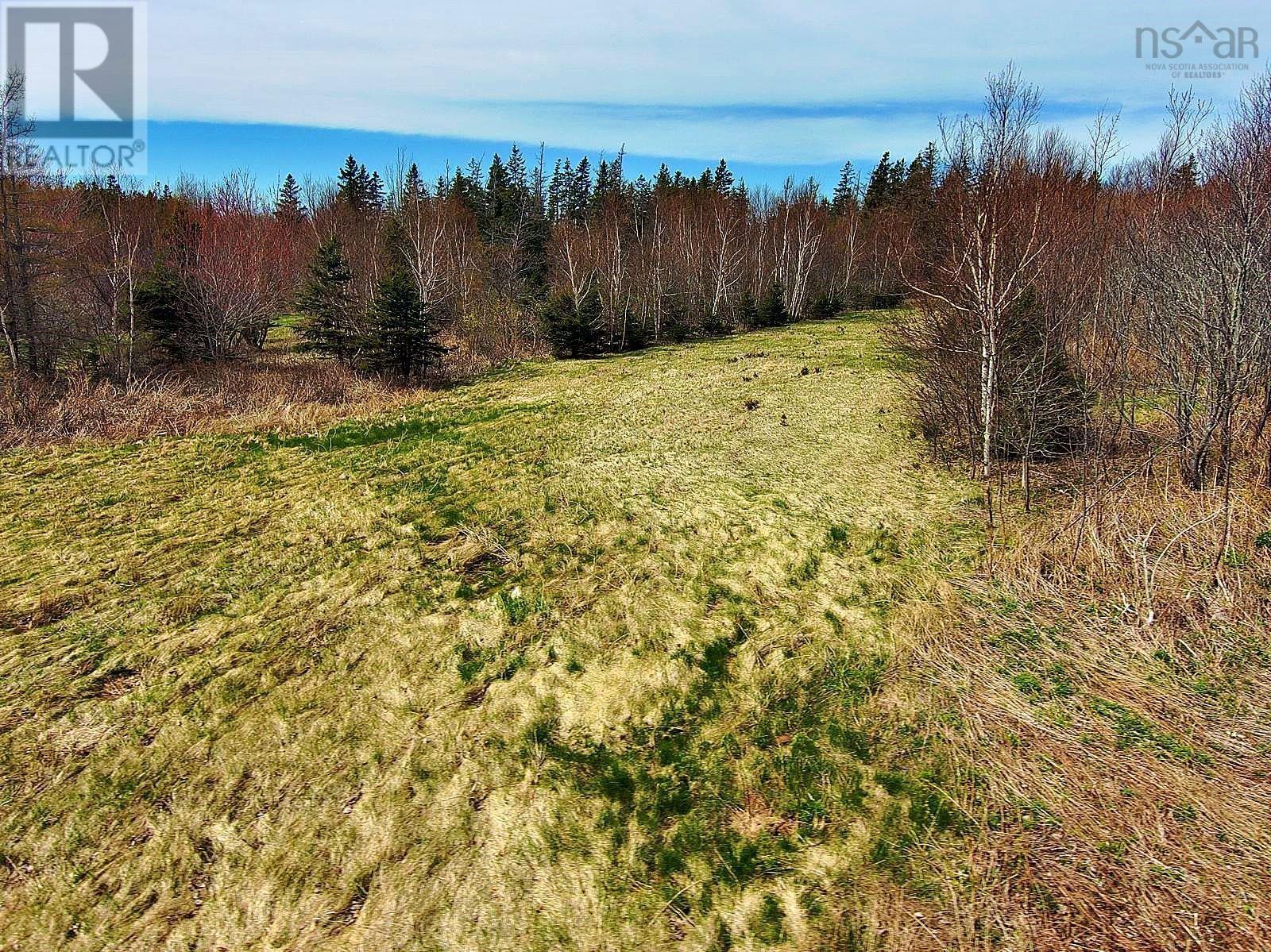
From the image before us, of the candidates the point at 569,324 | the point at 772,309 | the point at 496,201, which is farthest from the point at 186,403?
the point at 496,201

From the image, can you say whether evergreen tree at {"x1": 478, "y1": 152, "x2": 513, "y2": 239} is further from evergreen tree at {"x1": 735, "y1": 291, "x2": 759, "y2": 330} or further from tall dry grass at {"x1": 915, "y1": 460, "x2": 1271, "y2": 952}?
tall dry grass at {"x1": 915, "y1": 460, "x2": 1271, "y2": 952}

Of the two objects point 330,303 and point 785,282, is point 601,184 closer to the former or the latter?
point 785,282

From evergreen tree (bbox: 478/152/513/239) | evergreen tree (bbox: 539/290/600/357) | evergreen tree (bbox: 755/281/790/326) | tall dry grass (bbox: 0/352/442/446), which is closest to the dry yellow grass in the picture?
tall dry grass (bbox: 0/352/442/446)

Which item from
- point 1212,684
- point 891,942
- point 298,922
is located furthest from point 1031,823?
point 298,922

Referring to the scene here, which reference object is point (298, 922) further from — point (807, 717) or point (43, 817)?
point (807, 717)

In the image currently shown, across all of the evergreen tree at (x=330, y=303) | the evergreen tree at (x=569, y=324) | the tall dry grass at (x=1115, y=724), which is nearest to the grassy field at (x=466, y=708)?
the tall dry grass at (x=1115, y=724)
